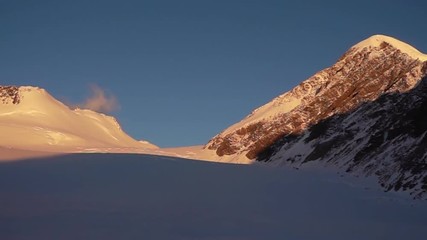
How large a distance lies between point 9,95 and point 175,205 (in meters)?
109

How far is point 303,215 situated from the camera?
63.9 ft

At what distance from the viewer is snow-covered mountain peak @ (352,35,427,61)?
8706cm

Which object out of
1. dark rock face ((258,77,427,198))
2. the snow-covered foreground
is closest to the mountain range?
dark rock face ((258,77,427,198))

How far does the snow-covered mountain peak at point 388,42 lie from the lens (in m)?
87.1

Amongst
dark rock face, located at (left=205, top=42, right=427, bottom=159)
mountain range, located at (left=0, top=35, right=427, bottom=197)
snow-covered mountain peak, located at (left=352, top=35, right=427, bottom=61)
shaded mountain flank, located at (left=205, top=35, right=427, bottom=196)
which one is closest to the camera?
shaded mountain flank, located at (left=205, top=35, right=427, bottom=196)

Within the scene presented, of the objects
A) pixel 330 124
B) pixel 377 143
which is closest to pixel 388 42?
pixel 330 124

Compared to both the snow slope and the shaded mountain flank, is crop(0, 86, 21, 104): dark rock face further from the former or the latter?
the shaded mountain flank

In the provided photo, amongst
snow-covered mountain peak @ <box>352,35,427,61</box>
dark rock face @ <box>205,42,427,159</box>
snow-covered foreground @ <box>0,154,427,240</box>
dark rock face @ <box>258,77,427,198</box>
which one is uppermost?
snow-covered mountain peak @ <box>352,35,427,61</box>

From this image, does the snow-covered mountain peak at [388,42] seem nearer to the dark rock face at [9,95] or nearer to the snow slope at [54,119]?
the snow slope at [54,119]

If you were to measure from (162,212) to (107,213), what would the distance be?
197 cm

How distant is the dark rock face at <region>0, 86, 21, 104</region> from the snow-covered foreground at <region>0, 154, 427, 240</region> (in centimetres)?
9435

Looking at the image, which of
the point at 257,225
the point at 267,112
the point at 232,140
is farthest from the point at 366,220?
the point at 267,112

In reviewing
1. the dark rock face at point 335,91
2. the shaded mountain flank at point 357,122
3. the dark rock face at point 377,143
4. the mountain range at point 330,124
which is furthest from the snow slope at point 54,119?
the dark rock face at point 377,143

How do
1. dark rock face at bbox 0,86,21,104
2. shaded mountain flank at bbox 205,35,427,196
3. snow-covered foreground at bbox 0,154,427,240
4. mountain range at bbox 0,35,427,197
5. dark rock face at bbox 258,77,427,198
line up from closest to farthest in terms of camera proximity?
snow-covered foreground at bbox 0,154,427,240
dark rock face at bbox 258,77,427,198
shaded mountain flank at bbox 205,35,427,196
mountain range at bbox 0,35,427,197
dark rock face at bbox 0,86,21,104
